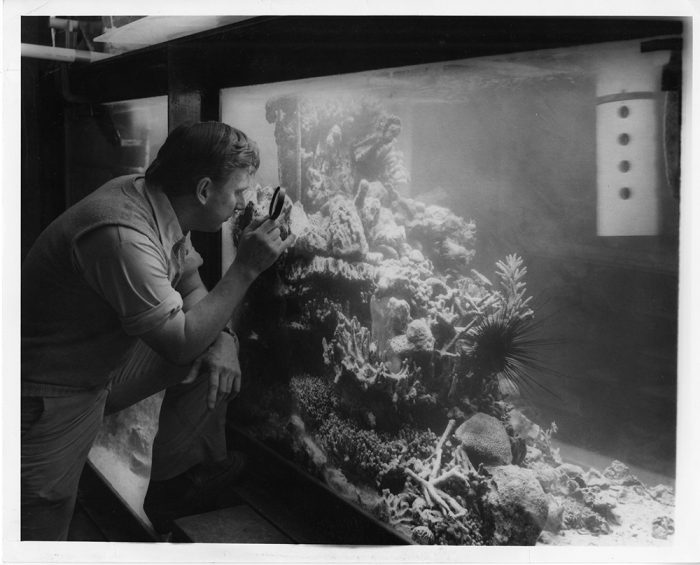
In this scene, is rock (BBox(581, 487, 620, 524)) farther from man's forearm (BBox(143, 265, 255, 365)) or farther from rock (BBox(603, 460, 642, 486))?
man's forearm (BBox(143, 265, 255, 365))

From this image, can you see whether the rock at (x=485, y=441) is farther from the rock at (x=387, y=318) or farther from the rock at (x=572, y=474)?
the rock at (x=387, y=318)

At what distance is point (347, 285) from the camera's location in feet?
7.69

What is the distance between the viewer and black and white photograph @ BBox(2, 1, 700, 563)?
2.17 metres

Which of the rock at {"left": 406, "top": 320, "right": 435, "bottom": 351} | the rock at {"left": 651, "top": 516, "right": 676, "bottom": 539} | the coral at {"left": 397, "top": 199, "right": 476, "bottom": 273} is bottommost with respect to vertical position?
the rock at {"left": 651, "top": 516, "right": 676, "bottom": 539}

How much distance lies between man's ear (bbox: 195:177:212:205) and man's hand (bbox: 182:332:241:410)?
45 centimetres

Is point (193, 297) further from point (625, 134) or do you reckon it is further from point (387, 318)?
point (625, 134)

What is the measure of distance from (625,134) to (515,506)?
118 cm

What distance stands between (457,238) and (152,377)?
44.7 inches

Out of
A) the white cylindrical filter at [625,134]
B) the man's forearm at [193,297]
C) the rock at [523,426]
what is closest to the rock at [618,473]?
the rock at [523,426]

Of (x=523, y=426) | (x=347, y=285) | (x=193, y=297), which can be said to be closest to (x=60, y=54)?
(x=193, y=297)

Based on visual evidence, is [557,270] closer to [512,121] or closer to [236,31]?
[512,121]

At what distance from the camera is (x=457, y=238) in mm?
2240

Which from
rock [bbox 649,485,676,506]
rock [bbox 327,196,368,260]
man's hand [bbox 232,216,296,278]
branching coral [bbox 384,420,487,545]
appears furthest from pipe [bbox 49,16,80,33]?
rock [bbox 649,485,676,506]

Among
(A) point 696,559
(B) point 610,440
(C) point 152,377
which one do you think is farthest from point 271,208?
(A) point 696,559
